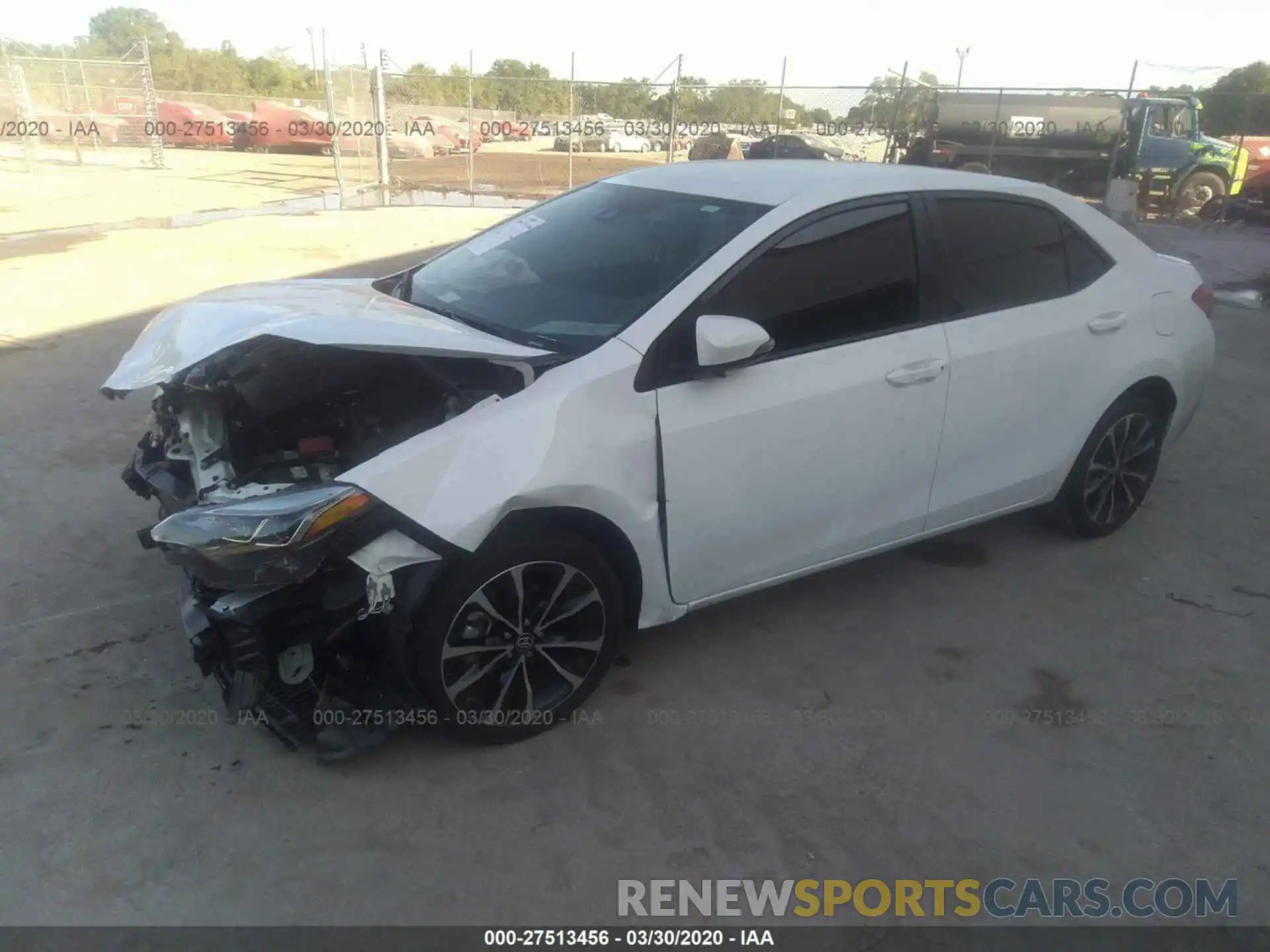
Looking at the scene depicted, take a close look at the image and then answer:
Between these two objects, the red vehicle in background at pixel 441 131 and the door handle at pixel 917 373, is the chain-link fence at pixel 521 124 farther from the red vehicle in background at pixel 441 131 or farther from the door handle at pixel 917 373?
the door handle at pixel 917 373

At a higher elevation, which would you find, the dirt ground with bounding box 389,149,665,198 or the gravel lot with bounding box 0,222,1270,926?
the dirt ground with bounding box 389,149,665,198

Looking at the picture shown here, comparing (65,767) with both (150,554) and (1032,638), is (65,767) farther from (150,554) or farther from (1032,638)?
(1032,638)

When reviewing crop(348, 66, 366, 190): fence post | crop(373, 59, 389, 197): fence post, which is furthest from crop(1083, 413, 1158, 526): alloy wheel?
crop(348, 66, 366, 190): fence post

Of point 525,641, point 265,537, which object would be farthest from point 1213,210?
point 265,537

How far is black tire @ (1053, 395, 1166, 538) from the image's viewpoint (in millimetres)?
4332

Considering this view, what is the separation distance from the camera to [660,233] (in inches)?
137

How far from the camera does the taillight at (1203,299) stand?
14.9ft

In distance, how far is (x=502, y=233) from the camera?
4.07m

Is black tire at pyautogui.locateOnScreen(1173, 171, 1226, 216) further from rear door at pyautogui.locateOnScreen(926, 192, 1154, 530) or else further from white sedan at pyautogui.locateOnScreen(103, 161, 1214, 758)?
white sedan at pyautogui.locateOnScreen(103, 161, 1214, 758)

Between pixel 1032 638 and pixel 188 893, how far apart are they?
3.11 m

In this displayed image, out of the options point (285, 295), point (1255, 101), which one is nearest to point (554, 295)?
point (285, 295)

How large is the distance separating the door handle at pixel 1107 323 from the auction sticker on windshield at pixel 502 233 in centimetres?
240

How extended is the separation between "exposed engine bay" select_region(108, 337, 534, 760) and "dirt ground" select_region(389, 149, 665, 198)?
15786 mm

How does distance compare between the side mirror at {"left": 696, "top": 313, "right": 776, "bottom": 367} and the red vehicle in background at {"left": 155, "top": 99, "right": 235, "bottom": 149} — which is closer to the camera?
the side mirror at {"left": 696, "top": 313, "right": 776, "bottom": 367}
